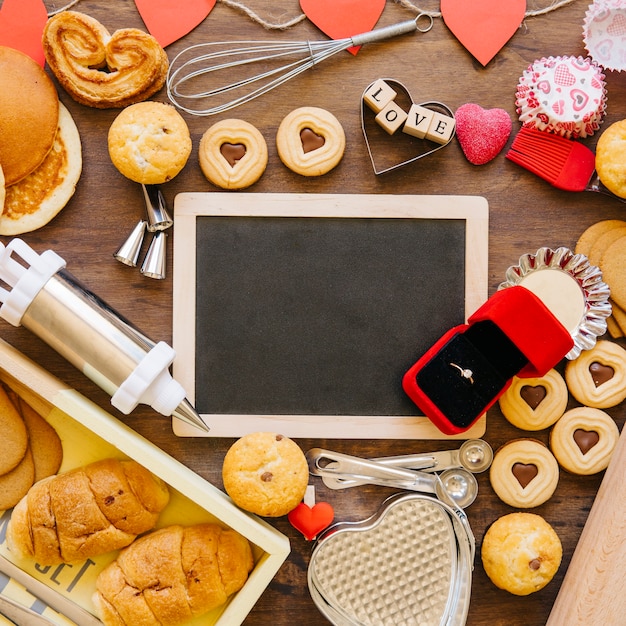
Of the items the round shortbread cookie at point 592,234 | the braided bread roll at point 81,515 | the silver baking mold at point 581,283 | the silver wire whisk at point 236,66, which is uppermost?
the silver wire whisk at point 236,66

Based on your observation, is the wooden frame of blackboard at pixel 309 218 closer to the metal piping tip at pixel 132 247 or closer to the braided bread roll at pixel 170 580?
the metal piping tip at pixel 132 247

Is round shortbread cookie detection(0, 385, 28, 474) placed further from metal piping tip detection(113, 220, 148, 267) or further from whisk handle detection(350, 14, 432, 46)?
whisk handle detection(350, 14, 432, 46)

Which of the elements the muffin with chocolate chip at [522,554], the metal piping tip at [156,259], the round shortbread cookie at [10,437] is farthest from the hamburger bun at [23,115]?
the muffin with chocolate chip at [522,554]

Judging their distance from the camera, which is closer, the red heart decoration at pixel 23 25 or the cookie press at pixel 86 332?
the cookie press at pixel 86 332

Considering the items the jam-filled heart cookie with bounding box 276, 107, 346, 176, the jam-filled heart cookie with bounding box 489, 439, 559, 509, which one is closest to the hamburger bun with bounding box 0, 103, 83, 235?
the jam-filled heart cookie with bounding box 276, 107, 346, 176

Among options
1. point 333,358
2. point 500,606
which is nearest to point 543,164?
point 333,358

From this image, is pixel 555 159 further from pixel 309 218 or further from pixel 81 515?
pixel 81 515

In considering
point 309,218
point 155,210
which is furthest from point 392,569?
point 155,210
